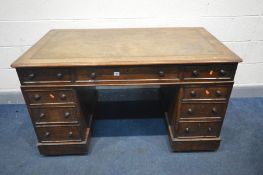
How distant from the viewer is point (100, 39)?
1.67 metres

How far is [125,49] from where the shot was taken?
1470 mm

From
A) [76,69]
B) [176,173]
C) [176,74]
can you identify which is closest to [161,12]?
[176,74]

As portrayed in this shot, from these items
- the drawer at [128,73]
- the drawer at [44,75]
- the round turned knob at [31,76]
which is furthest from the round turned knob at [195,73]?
the round turned knob at [31,76]

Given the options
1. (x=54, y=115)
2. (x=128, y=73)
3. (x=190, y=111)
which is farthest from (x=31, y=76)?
(x=190, y=111)

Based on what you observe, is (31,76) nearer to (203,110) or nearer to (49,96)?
(49,96)

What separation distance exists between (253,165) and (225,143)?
263 millimetres

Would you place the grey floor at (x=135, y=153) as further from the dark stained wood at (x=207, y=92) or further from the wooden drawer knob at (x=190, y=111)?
the dark stained wood at (x=207, y=92)

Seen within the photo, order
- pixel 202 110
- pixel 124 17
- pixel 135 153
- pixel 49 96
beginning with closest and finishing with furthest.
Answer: pixel 49 96 → pixel 202 110 → pixel 135 153 → pixel 124 17

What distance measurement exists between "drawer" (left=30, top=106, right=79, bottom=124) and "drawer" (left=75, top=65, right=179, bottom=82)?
27cm

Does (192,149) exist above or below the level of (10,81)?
below

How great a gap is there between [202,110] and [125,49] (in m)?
0.70

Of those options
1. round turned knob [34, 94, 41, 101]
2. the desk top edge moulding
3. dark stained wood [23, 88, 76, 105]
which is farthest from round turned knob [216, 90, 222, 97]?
round turned knob [34, 94, 41, 101]

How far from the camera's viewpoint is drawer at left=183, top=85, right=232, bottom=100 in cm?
145

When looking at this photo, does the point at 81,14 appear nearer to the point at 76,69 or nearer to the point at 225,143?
the point at 76,69
